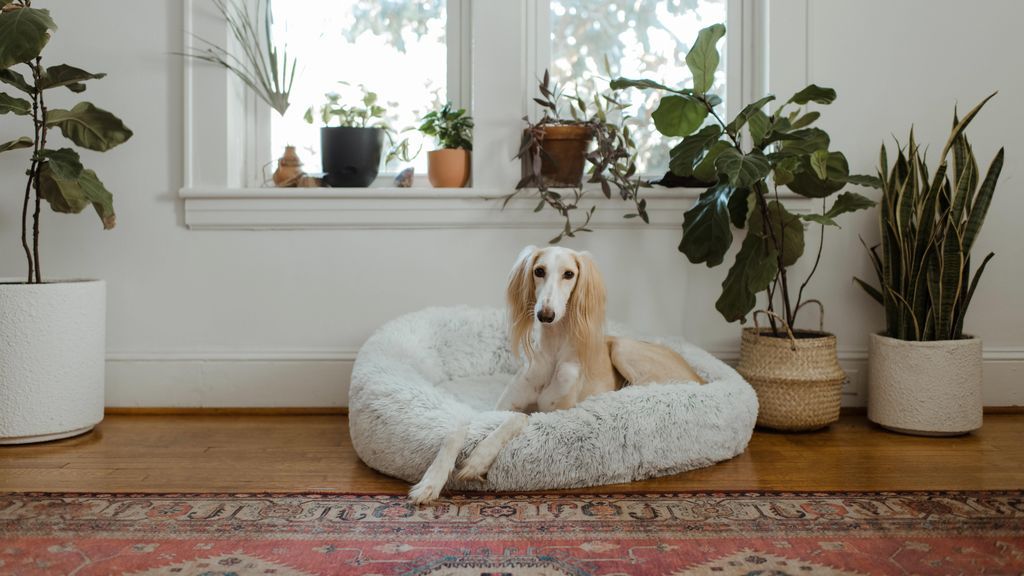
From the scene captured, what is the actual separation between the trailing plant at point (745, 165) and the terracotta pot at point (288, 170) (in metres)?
1.31

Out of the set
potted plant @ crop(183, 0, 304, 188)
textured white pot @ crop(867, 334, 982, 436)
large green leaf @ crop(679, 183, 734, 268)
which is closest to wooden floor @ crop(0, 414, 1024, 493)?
textured white pot @ crop(867, 334, 982, 436)

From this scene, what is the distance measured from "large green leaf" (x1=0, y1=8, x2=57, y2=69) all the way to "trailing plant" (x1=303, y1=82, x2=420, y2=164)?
103cm

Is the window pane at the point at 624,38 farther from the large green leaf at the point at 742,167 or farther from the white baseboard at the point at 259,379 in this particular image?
the white baseboard at the point at 259,379

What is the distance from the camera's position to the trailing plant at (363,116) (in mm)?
3143

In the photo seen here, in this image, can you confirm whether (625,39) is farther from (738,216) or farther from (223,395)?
(223,395)

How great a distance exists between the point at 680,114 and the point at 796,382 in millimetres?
958

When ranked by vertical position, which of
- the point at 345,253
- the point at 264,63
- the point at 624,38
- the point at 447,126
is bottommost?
the point at 345,253

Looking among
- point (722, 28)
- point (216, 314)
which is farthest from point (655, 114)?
point (216, 314)

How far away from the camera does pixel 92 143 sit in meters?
2.63

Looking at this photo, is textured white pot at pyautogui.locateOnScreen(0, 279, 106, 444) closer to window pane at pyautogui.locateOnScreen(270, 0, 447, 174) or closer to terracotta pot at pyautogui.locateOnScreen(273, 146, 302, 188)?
terracotta pot at pyautogui.locateOnScreen(273, 146, 302, 188)

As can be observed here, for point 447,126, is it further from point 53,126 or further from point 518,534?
point 518,534

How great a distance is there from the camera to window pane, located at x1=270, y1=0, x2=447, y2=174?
323 cm

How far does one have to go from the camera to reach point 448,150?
303 cm

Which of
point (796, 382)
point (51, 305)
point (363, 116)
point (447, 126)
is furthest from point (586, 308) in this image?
point (51, 305)
